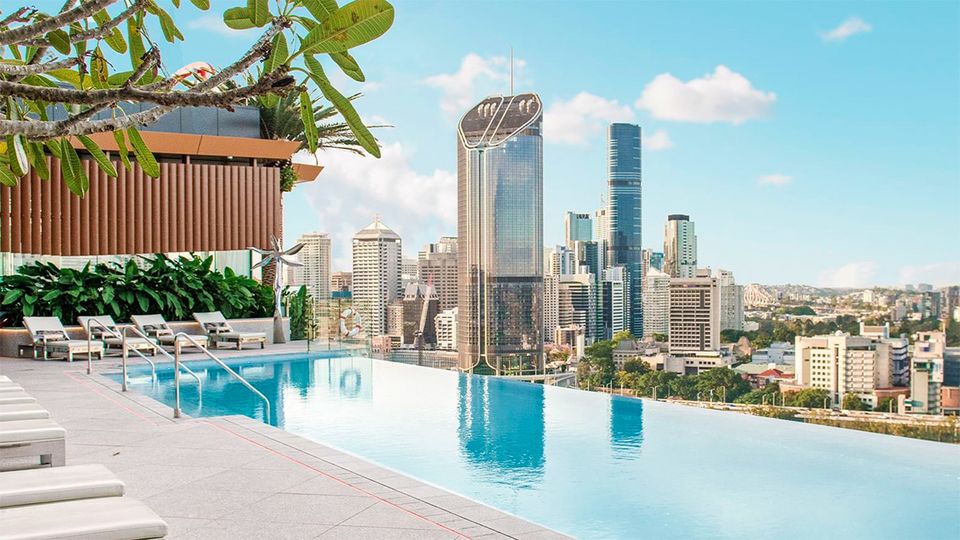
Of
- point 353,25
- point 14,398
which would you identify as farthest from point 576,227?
point 353,25

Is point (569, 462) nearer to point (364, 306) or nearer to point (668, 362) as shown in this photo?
point (364, 306)

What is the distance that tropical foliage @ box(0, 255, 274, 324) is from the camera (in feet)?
49.2

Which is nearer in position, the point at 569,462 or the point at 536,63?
the point at 569,462

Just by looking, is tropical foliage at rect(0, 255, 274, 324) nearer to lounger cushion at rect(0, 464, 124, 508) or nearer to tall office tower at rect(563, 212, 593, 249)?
lounger cushion at rect(0, 464, 124, 508)

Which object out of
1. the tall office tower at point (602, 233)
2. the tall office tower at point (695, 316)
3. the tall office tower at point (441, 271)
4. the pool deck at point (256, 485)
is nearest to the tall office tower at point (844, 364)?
the tall office tower at point (695, 316)

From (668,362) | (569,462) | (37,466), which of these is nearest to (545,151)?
(668,362)

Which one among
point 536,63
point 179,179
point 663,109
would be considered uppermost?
point 536,63

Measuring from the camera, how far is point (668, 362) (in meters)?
20.7

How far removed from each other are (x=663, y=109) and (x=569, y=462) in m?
34.1

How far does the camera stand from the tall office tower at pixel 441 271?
28750 millimetres

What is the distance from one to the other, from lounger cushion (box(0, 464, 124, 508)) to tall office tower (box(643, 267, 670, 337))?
18.7 metres

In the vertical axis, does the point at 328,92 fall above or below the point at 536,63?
below

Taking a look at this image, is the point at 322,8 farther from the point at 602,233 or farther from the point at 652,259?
the point at 602,233

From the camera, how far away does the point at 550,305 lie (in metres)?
29.0
